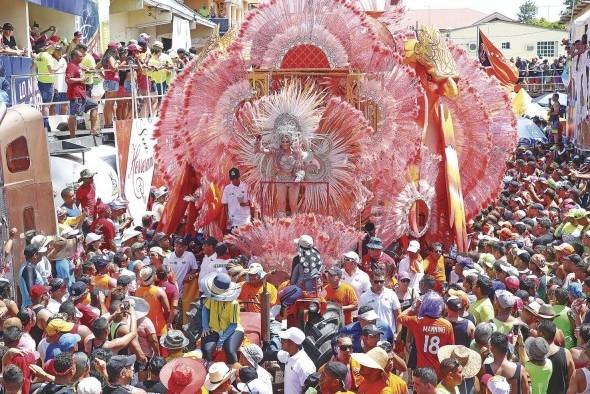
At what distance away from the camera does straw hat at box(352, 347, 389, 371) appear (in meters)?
5.91

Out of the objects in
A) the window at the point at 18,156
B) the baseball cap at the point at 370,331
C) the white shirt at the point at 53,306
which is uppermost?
the window at the point at 18,156

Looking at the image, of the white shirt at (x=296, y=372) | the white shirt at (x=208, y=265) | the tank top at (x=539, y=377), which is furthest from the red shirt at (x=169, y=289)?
the tank top at (x=539, y=377)

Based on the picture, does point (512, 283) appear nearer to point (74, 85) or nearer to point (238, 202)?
point (238, 202)

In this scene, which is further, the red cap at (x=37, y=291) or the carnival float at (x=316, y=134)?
the carnival float at (x=316, y=134)

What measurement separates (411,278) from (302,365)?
11.0ft

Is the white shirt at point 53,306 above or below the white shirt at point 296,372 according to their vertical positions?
above

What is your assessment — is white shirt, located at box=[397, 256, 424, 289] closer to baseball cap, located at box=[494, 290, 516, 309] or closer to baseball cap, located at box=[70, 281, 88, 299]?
baseball cap, located at box=[494, 290, 516, 309]

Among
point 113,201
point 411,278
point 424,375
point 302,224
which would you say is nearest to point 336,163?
point 302,224

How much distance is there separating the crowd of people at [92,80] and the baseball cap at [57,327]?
798cm

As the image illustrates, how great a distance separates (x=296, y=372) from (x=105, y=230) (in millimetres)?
4925

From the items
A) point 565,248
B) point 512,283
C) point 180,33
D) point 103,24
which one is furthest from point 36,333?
point 180,33

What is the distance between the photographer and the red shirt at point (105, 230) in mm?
11047

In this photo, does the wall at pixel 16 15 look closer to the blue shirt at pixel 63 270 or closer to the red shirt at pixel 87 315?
the blue shirt at pixel 63 270

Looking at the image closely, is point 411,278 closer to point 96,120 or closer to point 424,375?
point 424,375
